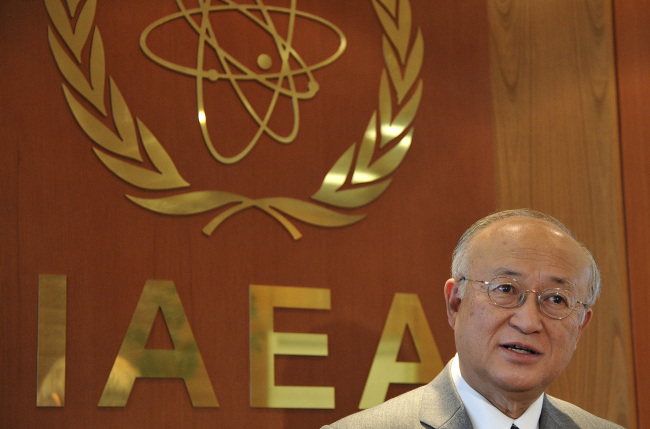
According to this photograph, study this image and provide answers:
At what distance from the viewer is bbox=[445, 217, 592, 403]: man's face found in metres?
2.75

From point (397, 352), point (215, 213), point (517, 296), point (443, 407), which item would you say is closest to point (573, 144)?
point (397, 352)

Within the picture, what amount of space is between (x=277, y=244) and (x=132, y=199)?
55cm

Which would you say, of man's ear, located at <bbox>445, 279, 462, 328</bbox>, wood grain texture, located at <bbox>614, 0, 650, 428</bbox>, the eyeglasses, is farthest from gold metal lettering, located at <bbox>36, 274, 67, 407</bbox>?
wood grain texture, located at <bbox>614, 0, 650, 428</bbox>

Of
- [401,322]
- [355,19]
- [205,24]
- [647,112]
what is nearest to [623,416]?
[401,322]

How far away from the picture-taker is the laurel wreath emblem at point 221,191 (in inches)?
129

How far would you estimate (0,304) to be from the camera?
304 cm

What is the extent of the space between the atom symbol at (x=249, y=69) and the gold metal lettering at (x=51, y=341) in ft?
2.41

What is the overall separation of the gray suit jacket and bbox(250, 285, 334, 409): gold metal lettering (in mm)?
557

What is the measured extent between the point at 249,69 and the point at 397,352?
1173 mm

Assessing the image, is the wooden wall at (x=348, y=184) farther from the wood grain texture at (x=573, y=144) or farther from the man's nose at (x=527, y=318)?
the man's nose at (x=527, y=318)

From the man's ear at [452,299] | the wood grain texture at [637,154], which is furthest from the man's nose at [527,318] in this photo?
the wood grain texture at [637,154]

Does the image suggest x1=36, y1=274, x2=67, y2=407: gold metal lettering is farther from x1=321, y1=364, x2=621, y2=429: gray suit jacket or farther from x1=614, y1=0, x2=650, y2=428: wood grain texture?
x1=614, y1=0, x2=650, y2=428: wood grain texture

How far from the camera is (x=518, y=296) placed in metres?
2.79

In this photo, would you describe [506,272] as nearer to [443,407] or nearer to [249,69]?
[443,407]
